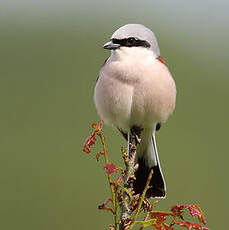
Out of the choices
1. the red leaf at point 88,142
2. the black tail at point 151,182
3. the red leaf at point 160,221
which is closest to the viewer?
the red leaf at point 160,221

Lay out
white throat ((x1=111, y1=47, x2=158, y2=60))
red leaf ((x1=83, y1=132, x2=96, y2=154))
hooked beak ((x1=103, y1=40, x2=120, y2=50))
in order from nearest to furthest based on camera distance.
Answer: red leaf ((x1=83, y1=132, x2=96, y2=154)) → hooked beak ((x1=103, y1=40, x2=120, y2=50)) → white throat ((x1=111, y1=47, x2=158, y2=60))

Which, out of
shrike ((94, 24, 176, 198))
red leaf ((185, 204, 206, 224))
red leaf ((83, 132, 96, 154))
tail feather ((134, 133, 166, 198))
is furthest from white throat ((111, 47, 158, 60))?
red leaf ((185, 204, 206, 224))

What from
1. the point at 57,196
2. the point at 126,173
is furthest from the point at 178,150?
the point at 126,173

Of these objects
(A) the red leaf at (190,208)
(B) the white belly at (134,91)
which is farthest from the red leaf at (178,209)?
(B) the white belly at (134,91)

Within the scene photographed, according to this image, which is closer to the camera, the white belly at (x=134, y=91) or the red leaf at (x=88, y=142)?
the red leaf at (x=88, y=142)

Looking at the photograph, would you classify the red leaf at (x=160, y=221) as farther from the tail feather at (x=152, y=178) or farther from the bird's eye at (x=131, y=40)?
the bird's eye at (x=131, y=40)

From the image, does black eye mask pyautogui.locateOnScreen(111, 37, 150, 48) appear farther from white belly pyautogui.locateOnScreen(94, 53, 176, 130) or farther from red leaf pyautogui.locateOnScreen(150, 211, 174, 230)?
red leaf pyautogui.locateOnScreen(150, 211, 174, 230)

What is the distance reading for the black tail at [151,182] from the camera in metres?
2.80

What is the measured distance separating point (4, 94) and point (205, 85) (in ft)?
9.04

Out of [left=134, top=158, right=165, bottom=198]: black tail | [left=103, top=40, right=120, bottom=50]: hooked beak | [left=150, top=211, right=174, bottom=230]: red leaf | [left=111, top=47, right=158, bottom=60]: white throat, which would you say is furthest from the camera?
[left=111, top=47, right=158, bottom=60]: white throat

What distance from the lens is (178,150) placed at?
18.0 feet

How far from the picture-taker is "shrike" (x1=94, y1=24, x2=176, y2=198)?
2.94 m

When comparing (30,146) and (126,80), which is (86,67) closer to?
(30,146)

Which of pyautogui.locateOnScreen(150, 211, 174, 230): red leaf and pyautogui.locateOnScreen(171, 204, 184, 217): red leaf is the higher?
pyautogui.locateOnScreen(171, 204, 184, 217): red leaf
